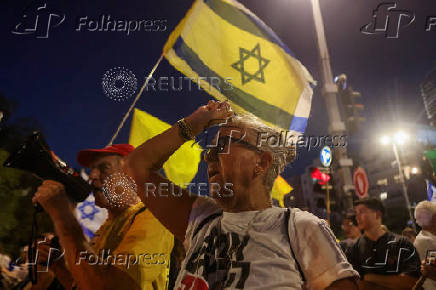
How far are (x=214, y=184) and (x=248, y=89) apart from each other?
9.37 feet

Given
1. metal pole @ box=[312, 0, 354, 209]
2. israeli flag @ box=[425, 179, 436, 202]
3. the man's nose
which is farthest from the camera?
metal pole @ box=[312, 0, 354, 209]

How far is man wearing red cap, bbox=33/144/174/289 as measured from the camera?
6.71ft

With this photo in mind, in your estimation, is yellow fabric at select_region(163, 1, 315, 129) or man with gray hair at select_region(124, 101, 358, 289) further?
yellow fabric at select_region(163, 1, 315, 129)

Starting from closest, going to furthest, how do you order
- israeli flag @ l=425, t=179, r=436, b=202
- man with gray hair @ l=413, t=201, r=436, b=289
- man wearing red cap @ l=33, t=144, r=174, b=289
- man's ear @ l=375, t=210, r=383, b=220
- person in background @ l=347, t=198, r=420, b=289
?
man wearing red cap @ l=33, t=144, r=174, b=289 → person in background @ l=347, t=198, r=420, b=289 → man with gray hair @ l=413, t=201, r=436, b=289 → man's ear @ l=375, t=210, r=383, b=220 → israeli flag @ l=425, t=179, r=436, b=202

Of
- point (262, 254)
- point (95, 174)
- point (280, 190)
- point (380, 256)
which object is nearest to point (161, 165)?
point (262, 254)

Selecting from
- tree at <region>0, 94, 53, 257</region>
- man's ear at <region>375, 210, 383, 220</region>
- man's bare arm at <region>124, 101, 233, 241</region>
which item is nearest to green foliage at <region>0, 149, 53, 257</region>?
tree at <region>0, 94, 53, 257</region>

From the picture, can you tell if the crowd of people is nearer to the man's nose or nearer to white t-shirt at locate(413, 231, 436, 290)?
the man's nose

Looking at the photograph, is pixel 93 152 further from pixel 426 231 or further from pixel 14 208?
pixel 14 208

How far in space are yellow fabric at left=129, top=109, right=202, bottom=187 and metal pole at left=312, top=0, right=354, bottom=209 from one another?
4920 mm

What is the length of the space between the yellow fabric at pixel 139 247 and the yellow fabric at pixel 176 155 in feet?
7.17

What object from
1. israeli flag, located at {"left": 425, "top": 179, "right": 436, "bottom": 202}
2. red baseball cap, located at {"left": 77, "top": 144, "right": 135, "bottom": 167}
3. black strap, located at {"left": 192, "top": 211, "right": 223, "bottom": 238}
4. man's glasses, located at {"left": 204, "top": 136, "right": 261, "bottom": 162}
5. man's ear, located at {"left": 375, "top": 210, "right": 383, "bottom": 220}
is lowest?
man's ear, located at {"left": 375, "top": 210, "right": 383, "bottom": 220}

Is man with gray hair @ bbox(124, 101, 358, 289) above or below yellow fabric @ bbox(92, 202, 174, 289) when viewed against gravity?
above

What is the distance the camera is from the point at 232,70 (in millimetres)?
4629

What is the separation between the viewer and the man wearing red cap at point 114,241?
204cm
